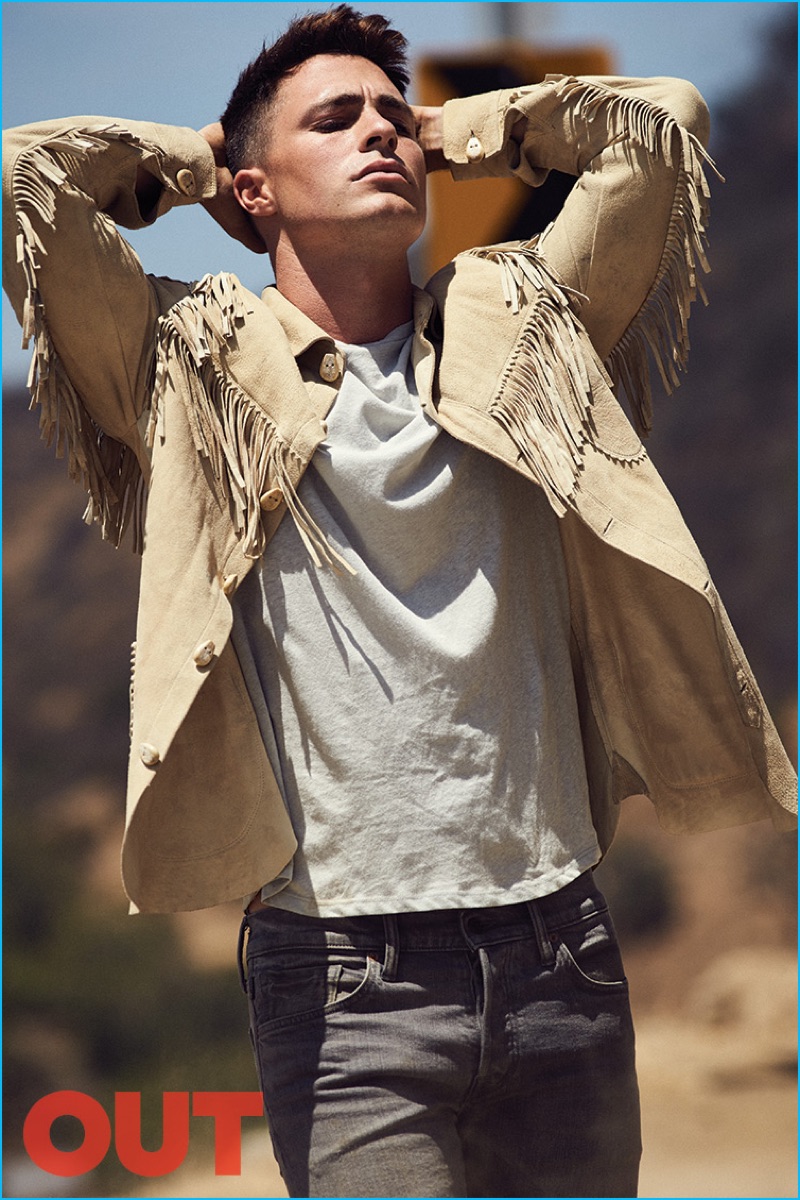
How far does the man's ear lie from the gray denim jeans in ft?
2.96

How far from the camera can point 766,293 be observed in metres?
12.2

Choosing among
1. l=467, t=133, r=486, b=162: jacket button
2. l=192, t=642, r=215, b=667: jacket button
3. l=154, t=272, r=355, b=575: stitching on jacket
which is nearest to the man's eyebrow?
l=467, t=133, r=486, b=162: jacket button

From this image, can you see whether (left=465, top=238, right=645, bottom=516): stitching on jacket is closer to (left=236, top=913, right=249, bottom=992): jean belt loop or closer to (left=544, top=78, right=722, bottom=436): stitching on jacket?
(left=544, top=78, right=722, bottom=436): stitching on jacket

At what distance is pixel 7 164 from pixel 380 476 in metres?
0.56

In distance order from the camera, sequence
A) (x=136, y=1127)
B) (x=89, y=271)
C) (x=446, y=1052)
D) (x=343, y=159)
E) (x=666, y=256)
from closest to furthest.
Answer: (x=446, y=1052) → (x=89, y=271) → (x=343, y=159) → (x=666, y=256) → (x=136, y=1127)

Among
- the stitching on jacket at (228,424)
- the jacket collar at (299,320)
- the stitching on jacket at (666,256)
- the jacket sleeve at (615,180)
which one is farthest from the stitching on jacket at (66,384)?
the stitching on jacket at (666,256)

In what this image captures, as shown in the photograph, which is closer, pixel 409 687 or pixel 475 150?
pixel 409 687

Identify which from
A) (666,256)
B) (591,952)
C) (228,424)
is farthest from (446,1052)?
(666,256)

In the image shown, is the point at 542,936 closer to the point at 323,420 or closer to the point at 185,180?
the point at 323,420

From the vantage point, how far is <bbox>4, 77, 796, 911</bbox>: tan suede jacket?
159 centimetres

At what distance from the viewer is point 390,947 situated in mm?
1509

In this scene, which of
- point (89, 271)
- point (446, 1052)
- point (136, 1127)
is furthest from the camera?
point (136, 1127)

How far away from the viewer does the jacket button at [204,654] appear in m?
1.54

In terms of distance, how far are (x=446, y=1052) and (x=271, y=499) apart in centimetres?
65
